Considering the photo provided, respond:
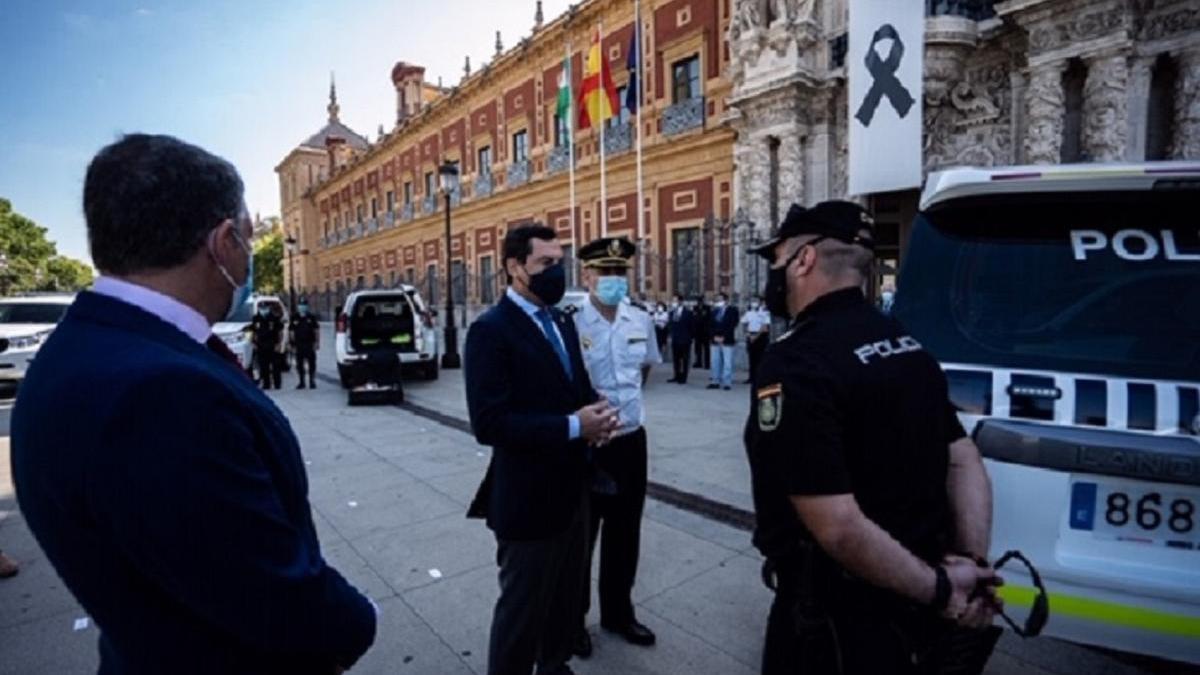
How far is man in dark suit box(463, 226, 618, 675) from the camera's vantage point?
7.73 ft

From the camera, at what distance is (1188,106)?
9391 millimetres

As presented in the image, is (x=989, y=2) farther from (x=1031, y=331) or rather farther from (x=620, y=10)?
(x=1031, y=331)

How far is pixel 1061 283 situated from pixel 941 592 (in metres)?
1.50

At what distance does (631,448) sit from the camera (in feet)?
10.7

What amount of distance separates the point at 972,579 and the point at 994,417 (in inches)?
32.2

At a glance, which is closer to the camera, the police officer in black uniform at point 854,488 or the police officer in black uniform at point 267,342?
the police officer in black uniform at point 854,488

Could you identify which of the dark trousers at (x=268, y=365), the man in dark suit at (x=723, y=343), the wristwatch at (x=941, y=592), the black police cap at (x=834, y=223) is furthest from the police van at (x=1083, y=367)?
the dark trousers at (x=268, y=365)

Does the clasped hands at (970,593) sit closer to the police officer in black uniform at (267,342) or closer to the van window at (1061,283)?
the van window at (1061,283)

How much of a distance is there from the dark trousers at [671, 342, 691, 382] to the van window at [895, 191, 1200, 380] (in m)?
9.56

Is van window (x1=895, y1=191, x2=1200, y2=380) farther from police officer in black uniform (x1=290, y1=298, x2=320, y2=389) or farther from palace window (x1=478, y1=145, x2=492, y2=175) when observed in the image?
palace window (x1=478, y1=145, x2=492, y2=175)

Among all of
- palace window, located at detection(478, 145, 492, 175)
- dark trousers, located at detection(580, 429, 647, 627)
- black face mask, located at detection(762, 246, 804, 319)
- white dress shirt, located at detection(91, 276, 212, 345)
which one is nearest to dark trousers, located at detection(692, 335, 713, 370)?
dark trousers, located at detection(580, 429, 647, 627)

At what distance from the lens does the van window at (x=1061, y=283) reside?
2.20 m

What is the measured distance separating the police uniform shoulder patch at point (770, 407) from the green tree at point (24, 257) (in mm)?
70612

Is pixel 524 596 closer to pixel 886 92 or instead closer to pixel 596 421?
pixel 596 421
